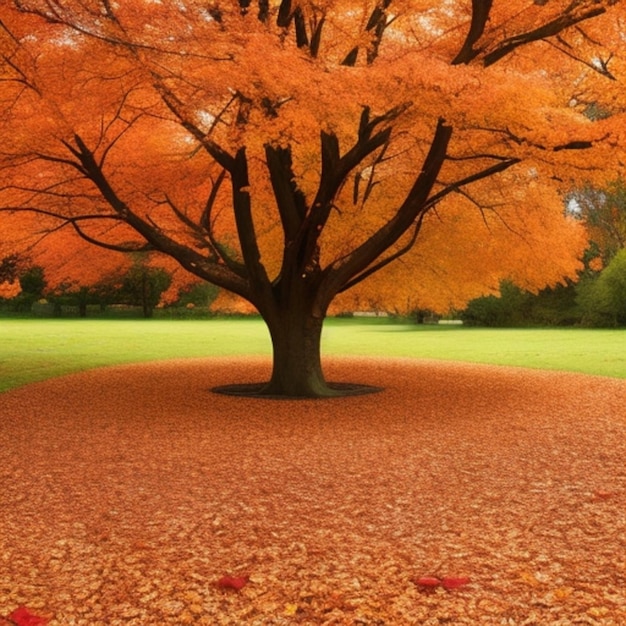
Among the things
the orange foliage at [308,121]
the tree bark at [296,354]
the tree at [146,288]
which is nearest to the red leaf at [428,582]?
the orange foliage at [308,121]

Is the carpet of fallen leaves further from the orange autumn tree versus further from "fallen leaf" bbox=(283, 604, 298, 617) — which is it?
the orange autumn tree

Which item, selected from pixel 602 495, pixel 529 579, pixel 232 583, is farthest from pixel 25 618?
pixel 602 495

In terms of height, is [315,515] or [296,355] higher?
[296,355]

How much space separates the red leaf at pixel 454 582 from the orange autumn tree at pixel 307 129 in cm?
710

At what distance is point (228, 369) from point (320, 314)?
21.3 feet

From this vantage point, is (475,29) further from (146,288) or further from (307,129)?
(146,288)

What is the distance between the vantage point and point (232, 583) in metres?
4.55

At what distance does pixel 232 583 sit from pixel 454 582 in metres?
1.29

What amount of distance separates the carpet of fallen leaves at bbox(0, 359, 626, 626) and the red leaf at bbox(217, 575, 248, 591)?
18 mm

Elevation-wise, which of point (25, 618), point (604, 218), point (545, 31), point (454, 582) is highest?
point (604, 218)

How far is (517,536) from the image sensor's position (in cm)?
551

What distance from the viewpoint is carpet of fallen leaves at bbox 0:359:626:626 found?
4340mm

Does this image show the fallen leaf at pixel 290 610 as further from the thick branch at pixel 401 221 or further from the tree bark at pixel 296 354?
the tree bark at pixel 296 354

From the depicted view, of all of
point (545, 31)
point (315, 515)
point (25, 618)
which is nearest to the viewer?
point (25, 618)
